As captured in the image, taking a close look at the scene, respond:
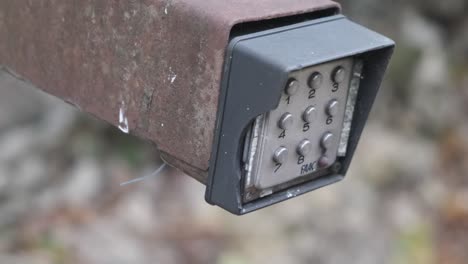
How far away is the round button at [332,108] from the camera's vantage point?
877 millimetres

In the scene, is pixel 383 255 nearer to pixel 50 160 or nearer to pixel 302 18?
pixel 50 160

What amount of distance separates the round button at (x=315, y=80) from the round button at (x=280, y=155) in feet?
0.21

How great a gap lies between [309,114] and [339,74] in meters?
0.05

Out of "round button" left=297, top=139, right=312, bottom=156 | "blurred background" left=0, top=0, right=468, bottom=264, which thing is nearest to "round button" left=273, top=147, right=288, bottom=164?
"round button" left=297, top=139, right=312, bottom=156

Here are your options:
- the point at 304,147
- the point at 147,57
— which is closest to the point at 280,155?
the point at 304,147

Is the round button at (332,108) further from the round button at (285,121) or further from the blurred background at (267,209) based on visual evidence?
the blurred background at (267,209)

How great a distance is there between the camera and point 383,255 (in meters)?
3.39

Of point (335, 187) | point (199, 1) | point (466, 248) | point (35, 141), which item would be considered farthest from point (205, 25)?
point (466, 248)

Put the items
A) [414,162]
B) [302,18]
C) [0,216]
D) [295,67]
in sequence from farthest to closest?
[414,162], [0,216], [302,18], [295,67]

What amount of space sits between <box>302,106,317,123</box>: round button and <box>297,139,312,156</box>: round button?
22 millimetres

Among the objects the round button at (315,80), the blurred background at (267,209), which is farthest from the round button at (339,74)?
the blurred background at (267,209)

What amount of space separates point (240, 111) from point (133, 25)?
155 mm

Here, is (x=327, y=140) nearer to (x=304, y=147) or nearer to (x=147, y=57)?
(x=304, y=147)

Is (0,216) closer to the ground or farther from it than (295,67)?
closer to the ground
